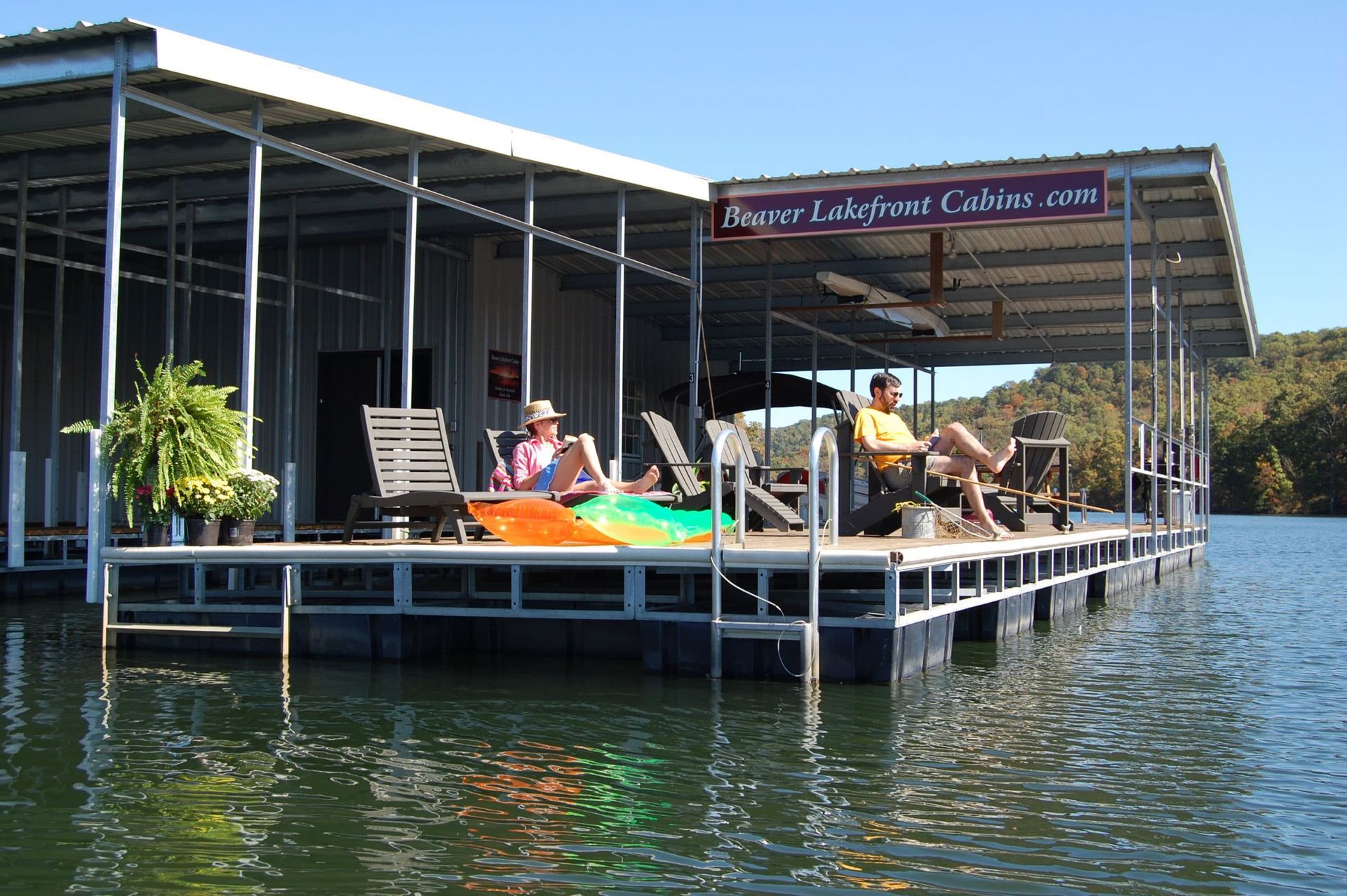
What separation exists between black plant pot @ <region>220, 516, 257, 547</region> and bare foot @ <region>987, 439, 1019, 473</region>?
4766mm

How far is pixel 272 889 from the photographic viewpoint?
12.1ft

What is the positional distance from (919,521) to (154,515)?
14.7ft

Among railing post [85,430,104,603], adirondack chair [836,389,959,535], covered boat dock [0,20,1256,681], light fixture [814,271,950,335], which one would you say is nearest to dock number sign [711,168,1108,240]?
covered boat dock [0,20,1256,681]

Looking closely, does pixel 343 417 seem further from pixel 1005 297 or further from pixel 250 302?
pixel 1005 297

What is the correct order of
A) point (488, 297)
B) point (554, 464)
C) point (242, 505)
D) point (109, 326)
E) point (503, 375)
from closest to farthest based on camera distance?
point (109, 326), point (242, 505), point (554, 464), point (488, 297), point (503, 375)

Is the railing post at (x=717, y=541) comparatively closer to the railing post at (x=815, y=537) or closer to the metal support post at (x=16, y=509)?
the railing post at (x=815, y=537)

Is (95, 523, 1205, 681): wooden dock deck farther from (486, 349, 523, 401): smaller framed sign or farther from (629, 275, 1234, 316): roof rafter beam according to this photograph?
(629, 275, 1234, 316): roof rafter beam

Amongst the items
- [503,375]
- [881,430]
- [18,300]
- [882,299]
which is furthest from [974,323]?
[18,300]

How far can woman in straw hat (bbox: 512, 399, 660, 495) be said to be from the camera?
861cm

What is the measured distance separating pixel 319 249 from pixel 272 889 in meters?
13.2

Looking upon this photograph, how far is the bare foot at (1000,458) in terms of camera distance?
935cm

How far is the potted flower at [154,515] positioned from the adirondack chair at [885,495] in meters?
3.89

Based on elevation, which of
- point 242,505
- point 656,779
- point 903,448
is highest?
point 903,448

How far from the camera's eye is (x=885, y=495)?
29.8 feet
